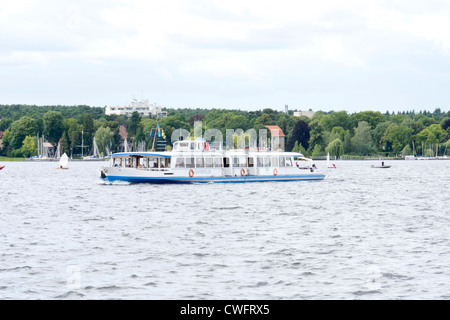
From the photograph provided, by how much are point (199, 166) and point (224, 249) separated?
53597 millimetres

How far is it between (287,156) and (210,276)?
225ft

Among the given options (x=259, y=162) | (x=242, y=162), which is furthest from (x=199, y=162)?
(x=259, y=162)

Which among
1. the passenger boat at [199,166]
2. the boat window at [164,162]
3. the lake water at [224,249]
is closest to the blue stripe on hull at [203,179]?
the passenger boat at [199,166]

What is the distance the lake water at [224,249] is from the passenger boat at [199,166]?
1899 cm

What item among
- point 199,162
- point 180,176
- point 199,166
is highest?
point 199,162

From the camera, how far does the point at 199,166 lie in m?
89.1

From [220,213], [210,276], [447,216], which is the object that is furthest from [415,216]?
[210,276]

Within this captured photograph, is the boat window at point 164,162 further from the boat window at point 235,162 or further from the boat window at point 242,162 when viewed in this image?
the boat window at point 242,162

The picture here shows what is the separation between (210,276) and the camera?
28.9 meters

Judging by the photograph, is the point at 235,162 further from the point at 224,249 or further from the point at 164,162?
the point at 224,249

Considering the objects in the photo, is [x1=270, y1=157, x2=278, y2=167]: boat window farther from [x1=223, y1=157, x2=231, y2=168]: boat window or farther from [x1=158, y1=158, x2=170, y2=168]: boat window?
[x1=158, y1=158, x2=170, y2=168]: boat window

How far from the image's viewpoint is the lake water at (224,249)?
87.8ft

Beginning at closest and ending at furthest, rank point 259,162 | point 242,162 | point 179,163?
1. point 179,163
2. point 242,162
3. point 259,162
